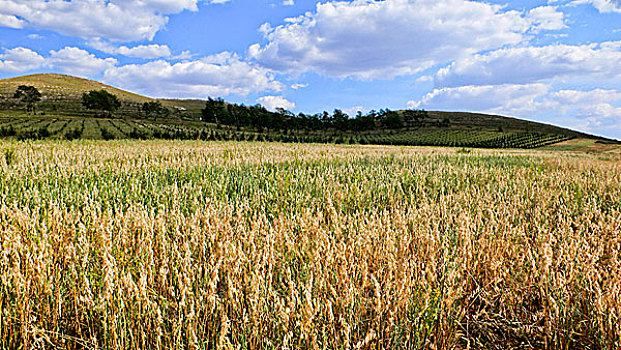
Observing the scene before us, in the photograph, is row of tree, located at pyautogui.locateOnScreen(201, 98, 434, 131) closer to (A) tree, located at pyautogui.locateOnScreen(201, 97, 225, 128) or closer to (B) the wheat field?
(A) tree, located at pyautogui.locateOnScreen(201, 97, 225, 128)

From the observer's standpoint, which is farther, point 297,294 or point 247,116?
point 247,116

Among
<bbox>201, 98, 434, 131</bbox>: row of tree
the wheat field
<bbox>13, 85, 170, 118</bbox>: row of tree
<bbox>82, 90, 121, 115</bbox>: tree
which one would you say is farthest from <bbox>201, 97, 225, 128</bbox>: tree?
the wheat field

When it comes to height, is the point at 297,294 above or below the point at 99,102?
below

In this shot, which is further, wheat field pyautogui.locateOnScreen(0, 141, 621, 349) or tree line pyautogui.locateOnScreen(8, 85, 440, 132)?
tree line pyautogui.locateOnScreen(8, 85, 440, 132)

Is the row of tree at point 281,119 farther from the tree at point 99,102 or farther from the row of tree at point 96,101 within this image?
the tree at point 99,102

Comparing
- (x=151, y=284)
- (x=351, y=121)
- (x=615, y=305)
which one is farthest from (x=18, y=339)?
(x=351, y=121)

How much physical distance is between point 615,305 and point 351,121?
12819cm

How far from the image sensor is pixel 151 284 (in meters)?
2.26

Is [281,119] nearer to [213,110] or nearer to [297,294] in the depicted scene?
[213,110]

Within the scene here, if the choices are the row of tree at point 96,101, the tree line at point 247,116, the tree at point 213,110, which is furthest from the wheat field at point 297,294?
the row of tree at point 96,101

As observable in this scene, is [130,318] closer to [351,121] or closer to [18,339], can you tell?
[18,339]

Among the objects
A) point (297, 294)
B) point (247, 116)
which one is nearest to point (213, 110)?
point (247, 116)

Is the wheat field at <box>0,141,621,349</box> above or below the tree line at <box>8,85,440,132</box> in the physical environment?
below

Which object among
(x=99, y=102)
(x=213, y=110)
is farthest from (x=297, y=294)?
(x=99, y=102)
